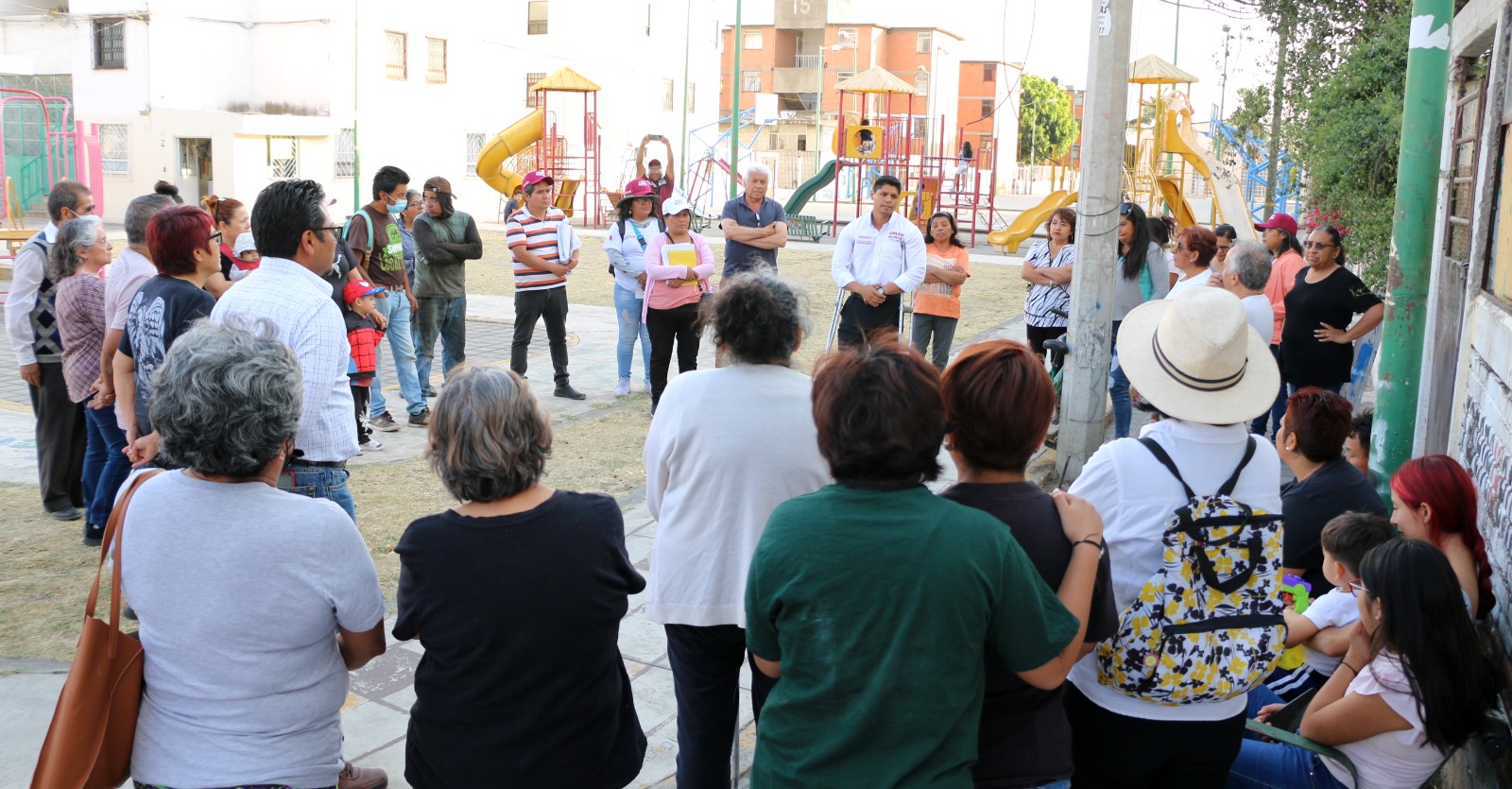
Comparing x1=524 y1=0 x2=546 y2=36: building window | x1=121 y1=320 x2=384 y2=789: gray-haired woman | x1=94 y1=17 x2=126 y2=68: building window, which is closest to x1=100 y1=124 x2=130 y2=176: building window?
x1=94 y1=17 x2=126 y2=68: building window

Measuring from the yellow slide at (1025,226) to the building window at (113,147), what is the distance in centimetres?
2096

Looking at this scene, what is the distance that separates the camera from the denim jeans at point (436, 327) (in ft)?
29.6

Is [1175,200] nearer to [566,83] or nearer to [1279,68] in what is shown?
[1279,68]

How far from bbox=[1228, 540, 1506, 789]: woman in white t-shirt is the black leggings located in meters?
6.07

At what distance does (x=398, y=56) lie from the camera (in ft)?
104

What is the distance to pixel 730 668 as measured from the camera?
10.6ft

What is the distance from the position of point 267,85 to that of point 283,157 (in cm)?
188

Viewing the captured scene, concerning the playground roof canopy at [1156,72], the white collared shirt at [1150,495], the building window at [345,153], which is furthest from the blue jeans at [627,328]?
the building window at [345,153]

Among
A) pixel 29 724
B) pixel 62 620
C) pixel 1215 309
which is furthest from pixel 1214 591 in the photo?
pixel 62 620

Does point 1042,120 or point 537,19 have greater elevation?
point 1042,120

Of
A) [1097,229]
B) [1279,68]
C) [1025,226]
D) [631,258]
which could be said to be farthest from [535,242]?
[1025,226]

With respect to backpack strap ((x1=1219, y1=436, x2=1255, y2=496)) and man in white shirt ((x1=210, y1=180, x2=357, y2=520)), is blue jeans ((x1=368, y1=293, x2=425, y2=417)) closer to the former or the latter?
man in white shirt ((x1=210, y1=180, x2=357, y2=520))

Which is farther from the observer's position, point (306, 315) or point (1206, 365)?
point (306, 315)

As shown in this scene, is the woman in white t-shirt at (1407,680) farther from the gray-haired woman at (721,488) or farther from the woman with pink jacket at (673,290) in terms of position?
the woman with pink jacket at (673,290)
